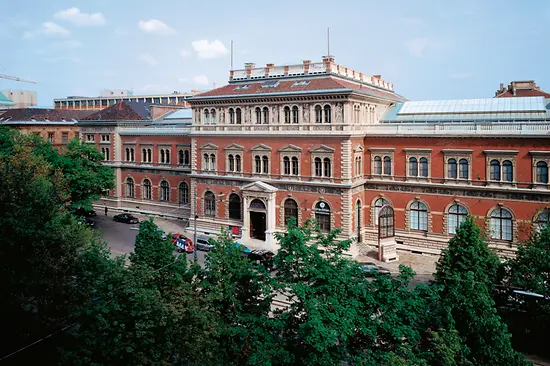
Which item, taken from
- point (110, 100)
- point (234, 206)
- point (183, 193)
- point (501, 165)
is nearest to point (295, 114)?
point (234, 206)

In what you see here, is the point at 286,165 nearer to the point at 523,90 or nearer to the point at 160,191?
the point at 160,191

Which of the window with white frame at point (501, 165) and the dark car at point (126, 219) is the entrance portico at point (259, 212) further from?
the window with white frame at point (501, 165)

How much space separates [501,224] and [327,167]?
15.6 m

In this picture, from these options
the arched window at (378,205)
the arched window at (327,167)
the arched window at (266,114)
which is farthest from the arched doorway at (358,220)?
the arched window at (266,114)

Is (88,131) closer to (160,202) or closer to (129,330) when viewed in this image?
(160,202)

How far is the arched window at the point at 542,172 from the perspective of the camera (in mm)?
41281

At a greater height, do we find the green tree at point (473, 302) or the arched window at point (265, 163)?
the arched window at point (265, 163)

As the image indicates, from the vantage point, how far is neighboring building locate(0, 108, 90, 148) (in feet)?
267

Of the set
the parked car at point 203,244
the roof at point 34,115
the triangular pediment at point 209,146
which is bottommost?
the parked car at point 203,244

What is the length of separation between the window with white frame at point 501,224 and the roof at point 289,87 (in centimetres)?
1569

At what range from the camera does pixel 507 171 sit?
42969 millimetres

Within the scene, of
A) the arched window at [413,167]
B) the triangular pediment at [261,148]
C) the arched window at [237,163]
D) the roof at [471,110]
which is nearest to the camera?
the roof at [471,110]

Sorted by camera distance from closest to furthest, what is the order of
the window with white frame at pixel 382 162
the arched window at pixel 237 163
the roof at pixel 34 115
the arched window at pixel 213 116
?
the window with white frame at pixel 382 162 < the arched window at pixel 237 163 < the arched window at pixel 213 116 < the roof at pixel 34 115

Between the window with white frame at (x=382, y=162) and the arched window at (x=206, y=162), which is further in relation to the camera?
the arched window at (x=206, y=162)
